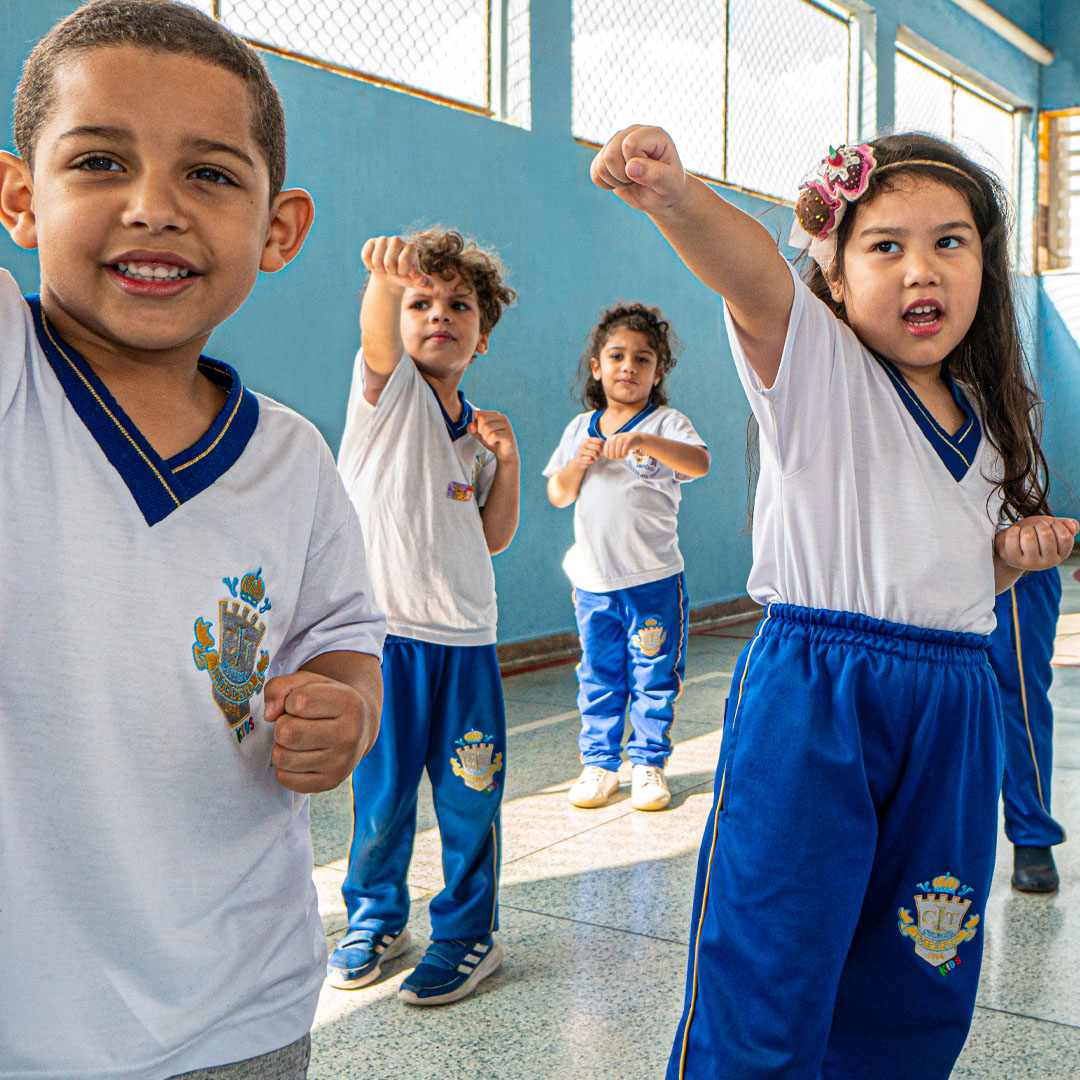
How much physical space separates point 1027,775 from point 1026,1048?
839 mm

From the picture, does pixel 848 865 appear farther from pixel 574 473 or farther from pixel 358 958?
pixel 574 473

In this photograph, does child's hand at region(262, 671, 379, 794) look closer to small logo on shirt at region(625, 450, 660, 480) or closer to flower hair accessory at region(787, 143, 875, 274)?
flower hair accessory at region(787, 143, 875, 274)

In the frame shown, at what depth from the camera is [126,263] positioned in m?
0.92

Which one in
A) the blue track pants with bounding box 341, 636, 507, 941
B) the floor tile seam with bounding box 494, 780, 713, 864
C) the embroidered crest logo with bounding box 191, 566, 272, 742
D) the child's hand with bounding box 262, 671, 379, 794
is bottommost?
the floor tile seam with bounding box 494, 780, 713, 864

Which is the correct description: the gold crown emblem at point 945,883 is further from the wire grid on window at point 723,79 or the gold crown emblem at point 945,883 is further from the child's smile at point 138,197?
the wire grid on window at point 723,79

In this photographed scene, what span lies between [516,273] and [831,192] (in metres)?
4.08

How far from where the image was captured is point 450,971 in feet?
7.06

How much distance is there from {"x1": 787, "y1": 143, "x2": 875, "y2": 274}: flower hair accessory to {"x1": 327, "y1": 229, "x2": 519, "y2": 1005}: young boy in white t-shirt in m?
0.81

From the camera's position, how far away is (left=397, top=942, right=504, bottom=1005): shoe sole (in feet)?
6.89

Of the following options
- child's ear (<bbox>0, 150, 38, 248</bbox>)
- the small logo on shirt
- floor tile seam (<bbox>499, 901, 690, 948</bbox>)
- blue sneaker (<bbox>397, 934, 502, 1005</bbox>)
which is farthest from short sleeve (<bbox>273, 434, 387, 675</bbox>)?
the small logo on shirt

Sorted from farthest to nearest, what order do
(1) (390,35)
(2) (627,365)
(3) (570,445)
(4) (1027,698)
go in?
(1) (390,35) < (3) (570,445) < (2) (627,365) < (4) (1027,698)

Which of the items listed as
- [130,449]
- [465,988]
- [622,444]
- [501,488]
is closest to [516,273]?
[622,444]

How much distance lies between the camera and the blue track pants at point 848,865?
1.34m

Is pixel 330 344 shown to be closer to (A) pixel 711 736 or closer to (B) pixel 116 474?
(A) pixel 711 736
